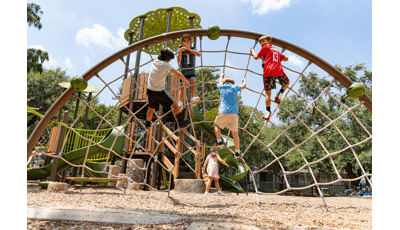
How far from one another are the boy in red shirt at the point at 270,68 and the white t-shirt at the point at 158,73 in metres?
1.50

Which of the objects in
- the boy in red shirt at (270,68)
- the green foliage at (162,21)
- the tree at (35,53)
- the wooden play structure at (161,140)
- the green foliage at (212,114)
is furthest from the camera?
the tree at (35,53)

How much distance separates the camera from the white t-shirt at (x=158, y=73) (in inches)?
148

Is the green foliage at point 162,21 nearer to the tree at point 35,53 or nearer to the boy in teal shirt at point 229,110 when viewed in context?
the boy in teal shirt at point 229,110

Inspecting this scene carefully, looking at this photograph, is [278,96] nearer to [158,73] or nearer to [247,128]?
[158,73]

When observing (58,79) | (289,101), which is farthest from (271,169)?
(58,79)

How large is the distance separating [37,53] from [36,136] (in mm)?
20216

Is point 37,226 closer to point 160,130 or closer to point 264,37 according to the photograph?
point 264,37

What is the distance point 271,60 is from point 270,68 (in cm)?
14

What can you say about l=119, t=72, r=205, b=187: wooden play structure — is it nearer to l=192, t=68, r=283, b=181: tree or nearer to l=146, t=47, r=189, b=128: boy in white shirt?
l=146, t=47, r=189, b=128: boy in white shirt

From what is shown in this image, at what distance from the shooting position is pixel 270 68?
12.7 ft

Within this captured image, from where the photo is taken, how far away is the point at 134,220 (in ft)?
8.12

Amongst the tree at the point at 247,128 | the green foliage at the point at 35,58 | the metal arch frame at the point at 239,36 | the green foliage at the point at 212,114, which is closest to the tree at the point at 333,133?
the tree at the point at 247,128

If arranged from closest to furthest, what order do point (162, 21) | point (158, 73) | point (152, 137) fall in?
point (158, 73)
point (152, 137)
point (162, 21)

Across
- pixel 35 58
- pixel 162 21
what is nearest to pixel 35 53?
pixel 35 58
